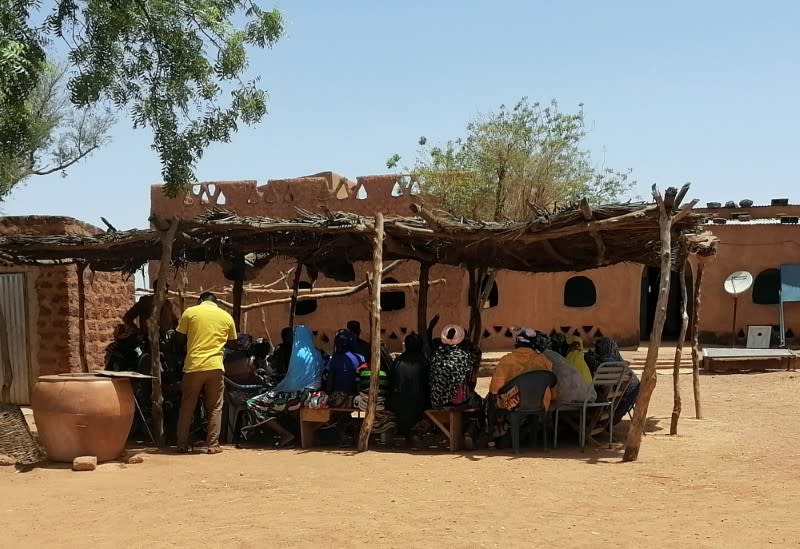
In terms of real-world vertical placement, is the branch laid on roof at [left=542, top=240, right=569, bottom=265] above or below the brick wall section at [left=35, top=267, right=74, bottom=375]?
above

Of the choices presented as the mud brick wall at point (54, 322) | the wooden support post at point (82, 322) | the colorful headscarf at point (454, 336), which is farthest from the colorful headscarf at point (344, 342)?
the mud brick wall at point (54, 322)

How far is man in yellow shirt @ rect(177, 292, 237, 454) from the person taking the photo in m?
7.72

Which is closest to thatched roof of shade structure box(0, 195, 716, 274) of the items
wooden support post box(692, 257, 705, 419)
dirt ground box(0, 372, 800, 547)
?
wooden support post box(692, 257, 705, 419)

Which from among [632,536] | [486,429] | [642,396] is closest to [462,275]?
[486,429]

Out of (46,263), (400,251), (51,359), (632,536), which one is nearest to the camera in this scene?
(632,536)

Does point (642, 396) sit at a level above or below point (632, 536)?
above

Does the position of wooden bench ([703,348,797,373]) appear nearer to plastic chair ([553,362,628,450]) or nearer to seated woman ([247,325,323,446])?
plastic chair ([553,362,628,450])

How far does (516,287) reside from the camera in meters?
18.8

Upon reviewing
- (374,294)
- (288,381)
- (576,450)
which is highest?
(374,294)

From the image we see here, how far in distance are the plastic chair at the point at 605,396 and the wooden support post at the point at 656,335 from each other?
682 millimetres

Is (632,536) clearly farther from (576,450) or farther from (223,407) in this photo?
(223,407)

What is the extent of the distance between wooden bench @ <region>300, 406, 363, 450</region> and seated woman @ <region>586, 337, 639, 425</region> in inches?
105

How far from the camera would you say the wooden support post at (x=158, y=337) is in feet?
26.6

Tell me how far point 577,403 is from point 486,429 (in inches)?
37.0
